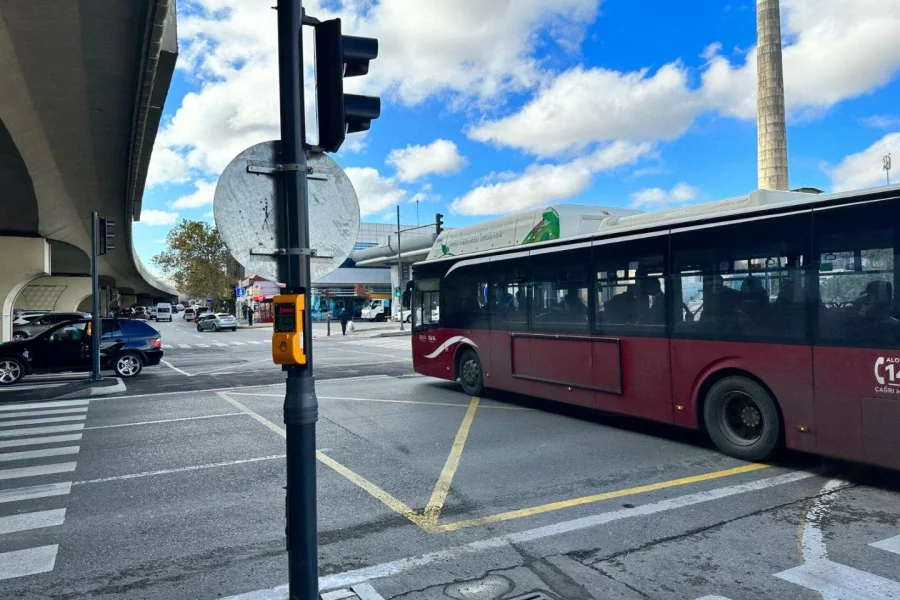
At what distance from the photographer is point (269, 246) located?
3.52m

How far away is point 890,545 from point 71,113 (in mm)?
16043

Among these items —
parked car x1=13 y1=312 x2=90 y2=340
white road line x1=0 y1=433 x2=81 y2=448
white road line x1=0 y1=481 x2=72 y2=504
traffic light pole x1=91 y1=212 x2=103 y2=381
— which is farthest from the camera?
parked car x1=13 y1=312 x2=90 y2=340

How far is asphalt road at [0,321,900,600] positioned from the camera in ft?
13.1

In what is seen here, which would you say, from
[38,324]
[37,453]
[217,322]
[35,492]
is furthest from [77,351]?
[217,322]

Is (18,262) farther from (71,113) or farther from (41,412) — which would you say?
(41,412)

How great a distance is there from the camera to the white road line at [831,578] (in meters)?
3.69

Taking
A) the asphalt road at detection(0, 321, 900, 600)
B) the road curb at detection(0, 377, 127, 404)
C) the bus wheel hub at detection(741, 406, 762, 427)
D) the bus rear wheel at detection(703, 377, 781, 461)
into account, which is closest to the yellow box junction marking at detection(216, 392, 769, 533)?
the asphalt road at detection(0, 321, 900, 600)

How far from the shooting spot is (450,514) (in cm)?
530

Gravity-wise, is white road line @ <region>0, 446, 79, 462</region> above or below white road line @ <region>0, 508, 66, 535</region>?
above

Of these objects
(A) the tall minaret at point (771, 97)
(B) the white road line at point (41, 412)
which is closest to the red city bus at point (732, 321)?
(B) the white road line at point (41, 412)

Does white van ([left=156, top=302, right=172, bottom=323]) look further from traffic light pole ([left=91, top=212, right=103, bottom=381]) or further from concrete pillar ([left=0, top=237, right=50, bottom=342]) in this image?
traffic light pole ([left=91, top=212, right=103, bottom=381])

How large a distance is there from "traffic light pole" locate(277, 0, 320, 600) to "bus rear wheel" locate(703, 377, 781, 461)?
17.5ft

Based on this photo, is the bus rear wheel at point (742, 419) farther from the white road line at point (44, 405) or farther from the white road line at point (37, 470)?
the white road line at point (44, 405)

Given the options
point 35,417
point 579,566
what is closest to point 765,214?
point 579,566
